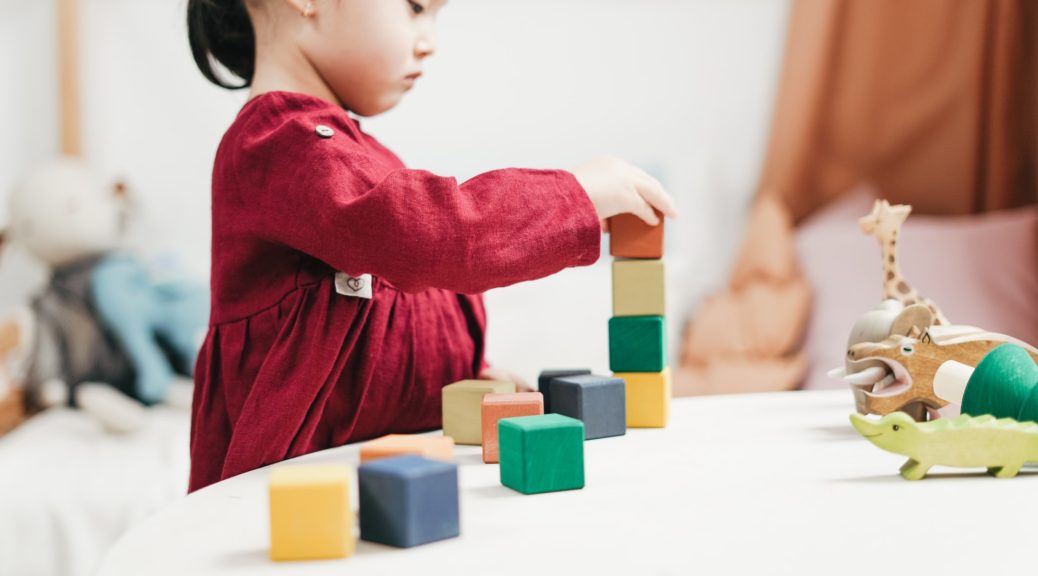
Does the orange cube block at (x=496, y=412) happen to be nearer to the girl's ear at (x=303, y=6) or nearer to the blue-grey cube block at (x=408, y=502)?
the blue-grey cube block at (x=408, y=502)

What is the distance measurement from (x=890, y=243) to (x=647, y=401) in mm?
277

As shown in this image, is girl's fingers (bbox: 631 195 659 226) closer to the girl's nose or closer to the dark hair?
the girl's nose

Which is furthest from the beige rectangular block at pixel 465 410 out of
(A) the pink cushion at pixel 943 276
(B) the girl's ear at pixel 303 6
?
(A) the pink cushion at pixel 943 276

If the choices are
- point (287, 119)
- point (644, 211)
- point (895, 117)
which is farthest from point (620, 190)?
point (895, 117)

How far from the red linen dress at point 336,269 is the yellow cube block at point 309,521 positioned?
0.24m

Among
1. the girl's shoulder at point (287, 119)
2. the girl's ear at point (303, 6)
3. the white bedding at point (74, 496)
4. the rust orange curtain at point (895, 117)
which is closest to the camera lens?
the girl's shoulder at point (287, 119)

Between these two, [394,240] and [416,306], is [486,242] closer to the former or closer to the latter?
[394,240]

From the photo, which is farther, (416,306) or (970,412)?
(416,306)

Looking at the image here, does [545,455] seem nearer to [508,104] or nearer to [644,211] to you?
[644,211]

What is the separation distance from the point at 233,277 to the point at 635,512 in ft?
1.39

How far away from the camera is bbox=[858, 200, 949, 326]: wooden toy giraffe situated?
2.45 ft

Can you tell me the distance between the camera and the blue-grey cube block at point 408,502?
372mm

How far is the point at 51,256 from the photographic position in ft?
5.15

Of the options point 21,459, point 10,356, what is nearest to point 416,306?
point 21,459
